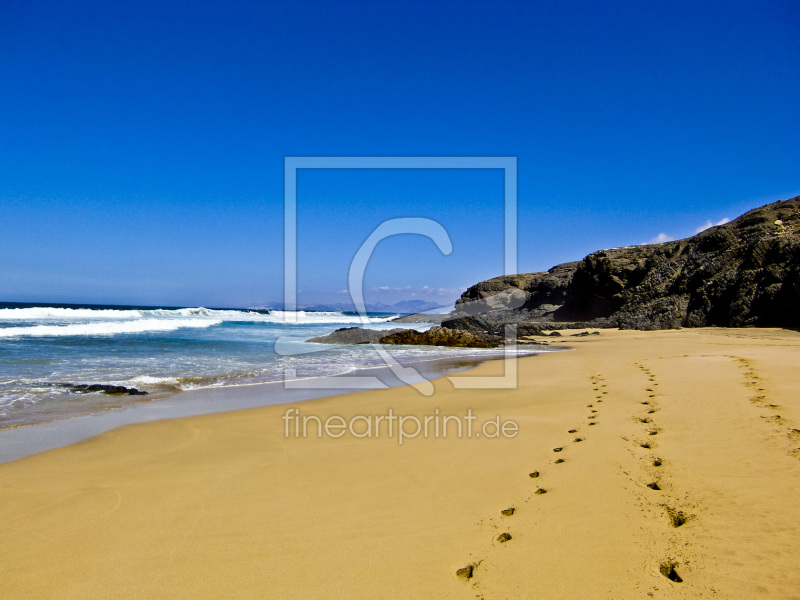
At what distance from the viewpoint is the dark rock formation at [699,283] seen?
20688mm

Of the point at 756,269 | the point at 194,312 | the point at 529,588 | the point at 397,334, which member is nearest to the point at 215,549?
the point at 529,588

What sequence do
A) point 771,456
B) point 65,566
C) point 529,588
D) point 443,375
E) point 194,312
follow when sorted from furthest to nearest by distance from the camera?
point 194,312 < point 443,375 < point 771,456 < point 65,566 < point 529,588

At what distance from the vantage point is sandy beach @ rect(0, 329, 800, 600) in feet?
7.31

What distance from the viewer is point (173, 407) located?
6699 mm

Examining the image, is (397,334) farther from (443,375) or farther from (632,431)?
(632,431)

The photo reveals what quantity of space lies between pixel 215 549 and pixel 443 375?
7.96 m

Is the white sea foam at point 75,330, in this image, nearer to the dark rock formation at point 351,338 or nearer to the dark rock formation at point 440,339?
the dark rock formation at point 351,338

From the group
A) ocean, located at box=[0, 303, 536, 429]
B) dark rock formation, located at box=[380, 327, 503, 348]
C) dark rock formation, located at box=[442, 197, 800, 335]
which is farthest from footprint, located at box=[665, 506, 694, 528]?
dark rock formation, located at box=[442, 197, 800, 335]

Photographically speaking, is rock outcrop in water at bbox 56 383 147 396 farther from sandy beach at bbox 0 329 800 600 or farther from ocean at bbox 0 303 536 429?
sandy beach at bbox 0 329 800 600

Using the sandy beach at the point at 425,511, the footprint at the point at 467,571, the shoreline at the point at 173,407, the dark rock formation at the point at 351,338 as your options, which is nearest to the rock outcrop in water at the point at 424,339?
the dark rock formation at the point at 351,338

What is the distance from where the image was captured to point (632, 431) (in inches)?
178

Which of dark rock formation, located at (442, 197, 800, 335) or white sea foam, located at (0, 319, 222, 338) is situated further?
dark rock formation, located at (442, 197, 800, 335)

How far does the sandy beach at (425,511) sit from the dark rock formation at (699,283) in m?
17.9

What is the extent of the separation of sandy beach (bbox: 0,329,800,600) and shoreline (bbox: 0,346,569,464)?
16.9 inches
